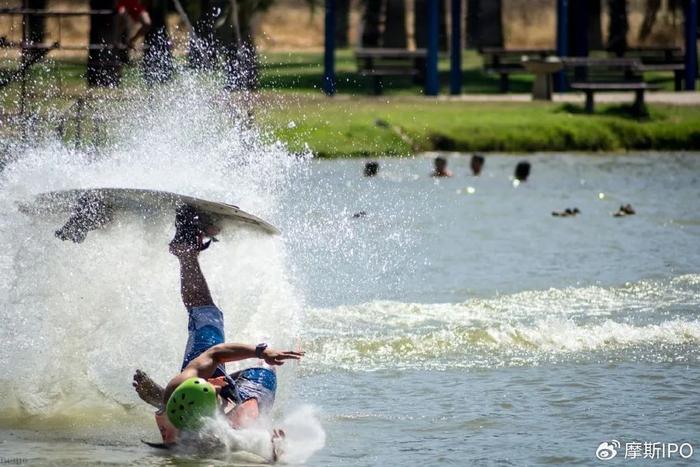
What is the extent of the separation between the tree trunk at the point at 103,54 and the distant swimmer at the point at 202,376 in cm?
1094

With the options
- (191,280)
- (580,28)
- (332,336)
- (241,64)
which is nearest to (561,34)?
(580,28)

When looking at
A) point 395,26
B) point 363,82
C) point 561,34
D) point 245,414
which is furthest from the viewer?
point 395,26

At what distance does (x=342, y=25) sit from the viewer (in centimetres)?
5638

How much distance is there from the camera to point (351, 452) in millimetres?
9383

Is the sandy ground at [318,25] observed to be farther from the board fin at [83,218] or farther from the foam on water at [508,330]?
the board fin at [83,218]

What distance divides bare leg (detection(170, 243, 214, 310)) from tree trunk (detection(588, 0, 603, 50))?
39.1m

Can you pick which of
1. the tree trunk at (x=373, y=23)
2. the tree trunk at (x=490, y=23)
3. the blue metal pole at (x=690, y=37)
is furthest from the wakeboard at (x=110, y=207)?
the tree trunk at (x=490, y=23)

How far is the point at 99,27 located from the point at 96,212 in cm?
2173

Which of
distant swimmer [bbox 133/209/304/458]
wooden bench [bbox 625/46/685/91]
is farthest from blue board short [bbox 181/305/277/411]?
wooden bench [bbox 625/46/685/91]

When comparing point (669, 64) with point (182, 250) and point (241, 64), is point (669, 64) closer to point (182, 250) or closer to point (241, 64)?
point (241, 64)

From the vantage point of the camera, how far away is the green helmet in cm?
864

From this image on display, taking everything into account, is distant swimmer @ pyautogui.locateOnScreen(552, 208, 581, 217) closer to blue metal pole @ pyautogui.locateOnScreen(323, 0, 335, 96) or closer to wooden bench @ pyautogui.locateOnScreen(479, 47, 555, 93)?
blue metal pole @ pyautogui.locateOnScreen(323, 0, 335, 96)

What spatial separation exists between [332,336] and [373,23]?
3101cm

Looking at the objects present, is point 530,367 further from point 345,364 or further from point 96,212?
point 96,212
